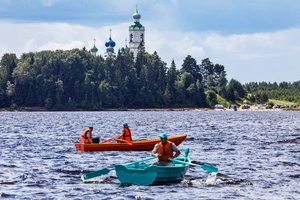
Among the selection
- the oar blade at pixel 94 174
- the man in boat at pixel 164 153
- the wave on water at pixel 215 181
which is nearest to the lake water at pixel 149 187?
the wave on water at pixel 215 181

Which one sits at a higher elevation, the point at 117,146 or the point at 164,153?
the point at 164,153

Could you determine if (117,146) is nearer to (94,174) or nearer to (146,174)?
(94,174)

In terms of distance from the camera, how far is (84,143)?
55031 millimetres

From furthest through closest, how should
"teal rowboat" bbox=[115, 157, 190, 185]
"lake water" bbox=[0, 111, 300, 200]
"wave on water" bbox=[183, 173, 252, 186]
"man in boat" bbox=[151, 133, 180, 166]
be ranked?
1. "wave on water" bbox=[183, 173, 252, 186]
2. "man in boat" bbox=[151, 133, 180, 166]
3. "teal rowboat" bbox=[115, 157, 190, 185]
4. "lake water" bbox=[0, 111, 300, 200]

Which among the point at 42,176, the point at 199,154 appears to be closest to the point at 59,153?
the point at 199,154

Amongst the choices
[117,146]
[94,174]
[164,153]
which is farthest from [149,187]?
[117,146]

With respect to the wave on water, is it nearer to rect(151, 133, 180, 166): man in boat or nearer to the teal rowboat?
rect(151, 133, 180, 166): man in boat

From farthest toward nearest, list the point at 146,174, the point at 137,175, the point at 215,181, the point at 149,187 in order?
the point at 215,181 < the point at 149,187 < the point at 137,175 < the point at 146,174

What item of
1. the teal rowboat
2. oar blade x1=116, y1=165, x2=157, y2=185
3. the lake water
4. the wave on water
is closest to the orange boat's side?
the lake water

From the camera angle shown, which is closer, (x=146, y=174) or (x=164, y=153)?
(x=146, y=174)

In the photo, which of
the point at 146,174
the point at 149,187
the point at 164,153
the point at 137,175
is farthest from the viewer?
the point at 164,153

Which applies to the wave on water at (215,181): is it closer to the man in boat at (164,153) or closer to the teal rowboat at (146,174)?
the man in boat at (164,153)

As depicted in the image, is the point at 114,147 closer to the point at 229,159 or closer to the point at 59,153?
the point at 59,153

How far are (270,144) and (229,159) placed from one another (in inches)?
648
